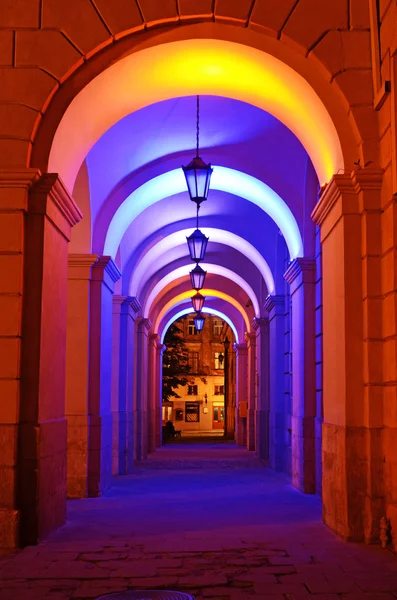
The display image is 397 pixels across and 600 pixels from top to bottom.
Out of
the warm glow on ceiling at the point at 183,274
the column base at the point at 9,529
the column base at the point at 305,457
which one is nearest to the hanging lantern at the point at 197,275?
the warm glow on ceiling at the point at 183,274

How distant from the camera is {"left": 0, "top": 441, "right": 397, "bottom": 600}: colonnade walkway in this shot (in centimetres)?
563

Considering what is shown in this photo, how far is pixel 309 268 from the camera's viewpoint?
1295cm

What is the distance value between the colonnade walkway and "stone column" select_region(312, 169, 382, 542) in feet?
1.30

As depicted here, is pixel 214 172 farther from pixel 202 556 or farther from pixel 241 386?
pixel 241 386

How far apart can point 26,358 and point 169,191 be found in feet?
26.2

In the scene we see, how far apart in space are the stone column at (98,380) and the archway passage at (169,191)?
0.03 meters

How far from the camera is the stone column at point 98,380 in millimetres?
12141

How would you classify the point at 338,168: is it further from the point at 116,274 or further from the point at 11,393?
the point at 116,274

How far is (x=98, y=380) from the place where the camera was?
487 inches

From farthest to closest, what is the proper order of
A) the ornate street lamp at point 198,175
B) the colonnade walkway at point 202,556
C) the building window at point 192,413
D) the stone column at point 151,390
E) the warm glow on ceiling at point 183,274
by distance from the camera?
the building window at point 192,413 < the stone column at point 151,390 < the warm glow on ceiling at point 183,274 < the ornate street lamp at point 198,175 < the colonnade walkway at point 202,556

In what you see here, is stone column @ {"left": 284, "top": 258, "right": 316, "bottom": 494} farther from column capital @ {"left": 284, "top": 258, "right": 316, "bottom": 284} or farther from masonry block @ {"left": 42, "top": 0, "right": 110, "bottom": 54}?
masonry block @ {"left": 42, "top": 0, "right": 110, "bottom": 54}

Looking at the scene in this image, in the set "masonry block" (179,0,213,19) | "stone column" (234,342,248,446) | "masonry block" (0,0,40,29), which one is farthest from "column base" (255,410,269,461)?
"masonry block" (0,0,40,29)

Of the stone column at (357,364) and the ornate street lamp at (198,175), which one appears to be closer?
the stone column at (357,364)

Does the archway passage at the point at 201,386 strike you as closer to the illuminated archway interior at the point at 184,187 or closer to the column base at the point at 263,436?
the illuminated archway interior at the point at 184,187
